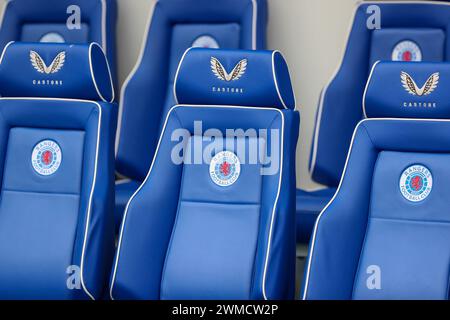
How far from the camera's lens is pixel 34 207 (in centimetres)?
247

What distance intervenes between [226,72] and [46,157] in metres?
0.54

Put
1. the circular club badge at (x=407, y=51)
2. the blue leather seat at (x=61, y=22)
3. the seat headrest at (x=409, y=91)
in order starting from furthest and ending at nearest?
the blue leather seat at (x=61, y=22) < the circular club badge at (x=407, y=51) < the seat headrest at (x=409, y=91)

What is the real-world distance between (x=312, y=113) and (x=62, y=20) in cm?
104

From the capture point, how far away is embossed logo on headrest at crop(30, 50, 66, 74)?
8.18ft

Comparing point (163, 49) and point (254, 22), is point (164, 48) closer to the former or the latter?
point (163, 49)

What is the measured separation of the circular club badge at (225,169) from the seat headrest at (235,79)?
0.47 feet

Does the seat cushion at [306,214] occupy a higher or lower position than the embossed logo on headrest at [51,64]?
lower

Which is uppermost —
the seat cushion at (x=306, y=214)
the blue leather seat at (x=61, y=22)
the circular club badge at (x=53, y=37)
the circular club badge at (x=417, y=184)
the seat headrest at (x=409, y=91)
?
the blue leather seat at (x=61, y=22)

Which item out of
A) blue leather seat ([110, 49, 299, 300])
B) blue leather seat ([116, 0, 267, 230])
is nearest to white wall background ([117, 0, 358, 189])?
blue leather seat ([116, 0, 267, 230])

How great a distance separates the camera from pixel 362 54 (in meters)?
3.28

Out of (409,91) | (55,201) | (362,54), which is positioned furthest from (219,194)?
(362,54)

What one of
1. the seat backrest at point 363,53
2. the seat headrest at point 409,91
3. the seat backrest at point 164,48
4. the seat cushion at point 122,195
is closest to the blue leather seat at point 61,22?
the seat backrest at point 164,48

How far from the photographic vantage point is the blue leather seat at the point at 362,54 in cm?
323

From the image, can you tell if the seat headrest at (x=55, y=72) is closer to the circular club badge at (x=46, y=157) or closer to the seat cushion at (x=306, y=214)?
the circular club badge at (x=46, y=157)
